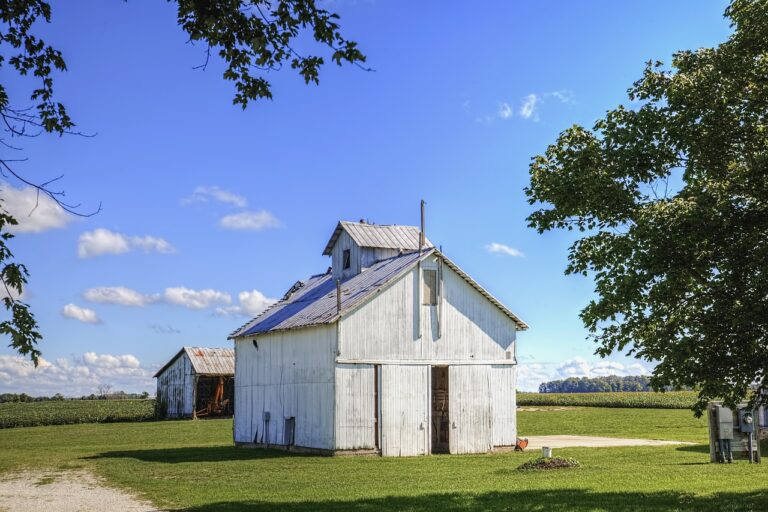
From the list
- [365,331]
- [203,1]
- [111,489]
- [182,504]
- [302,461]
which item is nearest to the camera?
[203,1]

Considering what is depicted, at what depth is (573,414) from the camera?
214ft

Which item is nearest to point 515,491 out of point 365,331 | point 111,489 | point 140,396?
point 111,489

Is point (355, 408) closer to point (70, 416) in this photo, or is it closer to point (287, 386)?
point (287, 386)

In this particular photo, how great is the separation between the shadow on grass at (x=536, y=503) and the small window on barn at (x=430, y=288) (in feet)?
45.3

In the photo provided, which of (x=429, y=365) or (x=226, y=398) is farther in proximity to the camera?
(x=226, y=398)

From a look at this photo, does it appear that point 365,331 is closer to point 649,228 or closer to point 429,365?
point 429,365

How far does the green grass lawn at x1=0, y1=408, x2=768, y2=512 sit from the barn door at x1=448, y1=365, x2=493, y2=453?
4.79 feet

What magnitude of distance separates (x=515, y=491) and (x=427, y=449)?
39.5 feet

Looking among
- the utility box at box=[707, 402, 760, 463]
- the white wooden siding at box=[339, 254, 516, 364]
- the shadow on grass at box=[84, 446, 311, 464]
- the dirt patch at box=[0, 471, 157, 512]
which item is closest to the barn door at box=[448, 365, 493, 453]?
the white wooden siding at box=[339, 254, 516, 364]

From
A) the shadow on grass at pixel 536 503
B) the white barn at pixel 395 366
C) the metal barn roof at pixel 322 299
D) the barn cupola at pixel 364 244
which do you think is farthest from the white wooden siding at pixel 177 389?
the shadow on grass at pixel 536 503


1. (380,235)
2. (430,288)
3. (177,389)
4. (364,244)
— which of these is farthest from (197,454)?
(177,389)

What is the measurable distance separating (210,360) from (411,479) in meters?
46.5

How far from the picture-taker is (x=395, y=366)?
31.8m

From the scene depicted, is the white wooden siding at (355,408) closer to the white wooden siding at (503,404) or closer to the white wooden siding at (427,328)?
the white wooden siding at (427,328)
